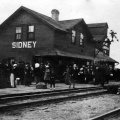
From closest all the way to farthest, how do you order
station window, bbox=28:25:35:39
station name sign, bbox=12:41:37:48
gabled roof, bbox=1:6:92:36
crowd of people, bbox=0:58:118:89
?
crowd of people, bbox=0:58:118:89 → gabled roof, bbox=1:6:92:36 → station name sign, bbox=12:41:37:48 → station window, bbox=28:25:35:39

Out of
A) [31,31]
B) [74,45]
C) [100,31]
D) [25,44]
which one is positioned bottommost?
[25,44]

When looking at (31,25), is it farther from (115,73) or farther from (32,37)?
(115,73)

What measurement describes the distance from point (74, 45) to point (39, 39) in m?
4.45

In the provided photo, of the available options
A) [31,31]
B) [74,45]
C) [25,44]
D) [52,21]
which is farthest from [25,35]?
[74,45]

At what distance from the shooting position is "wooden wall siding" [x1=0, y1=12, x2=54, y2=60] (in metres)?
23.5

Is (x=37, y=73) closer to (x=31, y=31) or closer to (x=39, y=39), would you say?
(x=39, y=39)

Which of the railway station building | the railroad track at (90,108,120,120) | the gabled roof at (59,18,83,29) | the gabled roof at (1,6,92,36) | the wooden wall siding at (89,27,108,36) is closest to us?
the railroad track at (90,108,120,120)

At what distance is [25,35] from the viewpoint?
2462 centimetres

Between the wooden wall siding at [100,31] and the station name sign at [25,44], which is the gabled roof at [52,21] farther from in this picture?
the wooden wall siding at [100,31]

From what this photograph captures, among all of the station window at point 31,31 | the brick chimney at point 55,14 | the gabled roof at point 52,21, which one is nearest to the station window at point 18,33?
the station window at point 31,31

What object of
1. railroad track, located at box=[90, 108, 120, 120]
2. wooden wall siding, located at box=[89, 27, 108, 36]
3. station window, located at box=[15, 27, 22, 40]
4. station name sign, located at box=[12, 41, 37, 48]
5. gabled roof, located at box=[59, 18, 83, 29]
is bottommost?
railroad track, located at box=[90, 108, 120, 120]

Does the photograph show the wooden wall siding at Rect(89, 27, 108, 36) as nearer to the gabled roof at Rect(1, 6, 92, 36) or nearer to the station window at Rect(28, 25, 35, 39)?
the gabled roof at Rect(1, 6, 92, 36)

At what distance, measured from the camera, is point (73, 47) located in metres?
26.4

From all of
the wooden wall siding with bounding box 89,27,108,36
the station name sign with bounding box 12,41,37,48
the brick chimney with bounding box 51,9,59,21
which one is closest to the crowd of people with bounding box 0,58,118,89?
the station name sign with bounding box 12,41,37,48
